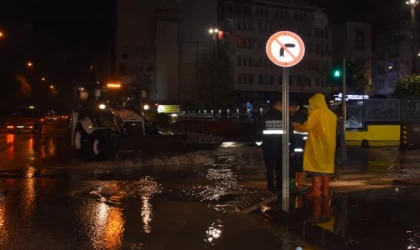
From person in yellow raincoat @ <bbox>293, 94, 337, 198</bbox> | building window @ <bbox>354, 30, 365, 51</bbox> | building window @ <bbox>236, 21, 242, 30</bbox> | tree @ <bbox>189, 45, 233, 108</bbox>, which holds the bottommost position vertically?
person in yellow raincoat @ <bbox>293, 94, 337, 198</bbox>

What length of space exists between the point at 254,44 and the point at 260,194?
64.6 m

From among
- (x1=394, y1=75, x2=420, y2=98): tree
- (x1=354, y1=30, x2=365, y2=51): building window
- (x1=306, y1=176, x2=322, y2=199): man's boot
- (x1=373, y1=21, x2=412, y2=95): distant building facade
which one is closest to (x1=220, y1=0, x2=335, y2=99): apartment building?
(x1=354, y1=30, x2=365, y2=51): building window

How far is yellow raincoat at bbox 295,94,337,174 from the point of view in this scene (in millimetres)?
9133

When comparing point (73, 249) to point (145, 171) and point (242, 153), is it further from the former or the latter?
point (242, 153)

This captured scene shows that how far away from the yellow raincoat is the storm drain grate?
1062mm

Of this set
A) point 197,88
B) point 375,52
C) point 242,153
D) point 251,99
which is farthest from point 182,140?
point 375,52

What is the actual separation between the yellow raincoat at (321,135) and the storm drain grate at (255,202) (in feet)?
3.48

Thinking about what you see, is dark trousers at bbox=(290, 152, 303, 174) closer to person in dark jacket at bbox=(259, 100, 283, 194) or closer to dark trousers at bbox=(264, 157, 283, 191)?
dark trousers at bbox=(264, 157, 283, 191)

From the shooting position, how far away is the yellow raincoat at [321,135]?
913 centimetres

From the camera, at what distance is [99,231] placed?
25.8ft

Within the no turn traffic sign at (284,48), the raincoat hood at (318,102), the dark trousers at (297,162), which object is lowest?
the dark trousers at (297,162)

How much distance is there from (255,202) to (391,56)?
74.9 metres

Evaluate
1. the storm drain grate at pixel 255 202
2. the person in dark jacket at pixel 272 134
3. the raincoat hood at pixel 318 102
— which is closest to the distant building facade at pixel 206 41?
the person in dark jacket at pixel 272 134

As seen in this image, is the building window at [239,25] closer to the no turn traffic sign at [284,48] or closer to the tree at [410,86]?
the tree at [410,86]
